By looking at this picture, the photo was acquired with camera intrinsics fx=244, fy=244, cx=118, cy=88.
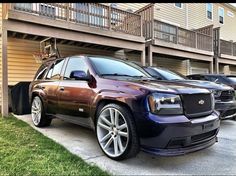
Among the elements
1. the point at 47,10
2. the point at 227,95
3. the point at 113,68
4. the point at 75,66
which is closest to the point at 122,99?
the point at 113,68

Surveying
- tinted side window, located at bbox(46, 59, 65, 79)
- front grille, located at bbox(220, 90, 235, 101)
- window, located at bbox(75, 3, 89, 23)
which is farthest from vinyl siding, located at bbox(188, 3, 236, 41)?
tinted side window, located at bbox(46, 59, 65, 79)

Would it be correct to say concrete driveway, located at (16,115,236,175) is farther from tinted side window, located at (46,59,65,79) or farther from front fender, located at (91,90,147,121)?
tinted side window, located at (46,59,65,79)

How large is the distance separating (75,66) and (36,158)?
1.88m

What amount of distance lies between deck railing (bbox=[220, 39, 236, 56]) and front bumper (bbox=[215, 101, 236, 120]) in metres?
11.6

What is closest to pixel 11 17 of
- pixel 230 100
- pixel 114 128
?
pixel 114 128

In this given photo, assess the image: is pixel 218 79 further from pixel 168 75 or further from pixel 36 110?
pixel 36 110

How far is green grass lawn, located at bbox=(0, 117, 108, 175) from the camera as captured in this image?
125 inches

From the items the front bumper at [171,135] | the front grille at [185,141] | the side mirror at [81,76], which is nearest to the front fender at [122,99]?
the front bumper at [171,135]

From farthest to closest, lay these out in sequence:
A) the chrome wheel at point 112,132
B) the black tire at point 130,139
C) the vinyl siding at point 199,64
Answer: the vinyl siding at point 199,64 → the chrome wheel at point 112,132 → the black tire at point 130,139

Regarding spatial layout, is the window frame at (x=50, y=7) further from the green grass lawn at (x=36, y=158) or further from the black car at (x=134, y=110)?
the green grass lawn at (x=36, y=158)

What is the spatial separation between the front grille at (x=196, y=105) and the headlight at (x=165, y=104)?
12 cm

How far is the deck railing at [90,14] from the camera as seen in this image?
7773 millimetres

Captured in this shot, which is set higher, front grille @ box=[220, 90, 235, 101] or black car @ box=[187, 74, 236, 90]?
black car @ box=[187, 74, 236, 90]

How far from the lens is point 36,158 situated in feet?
11.9
